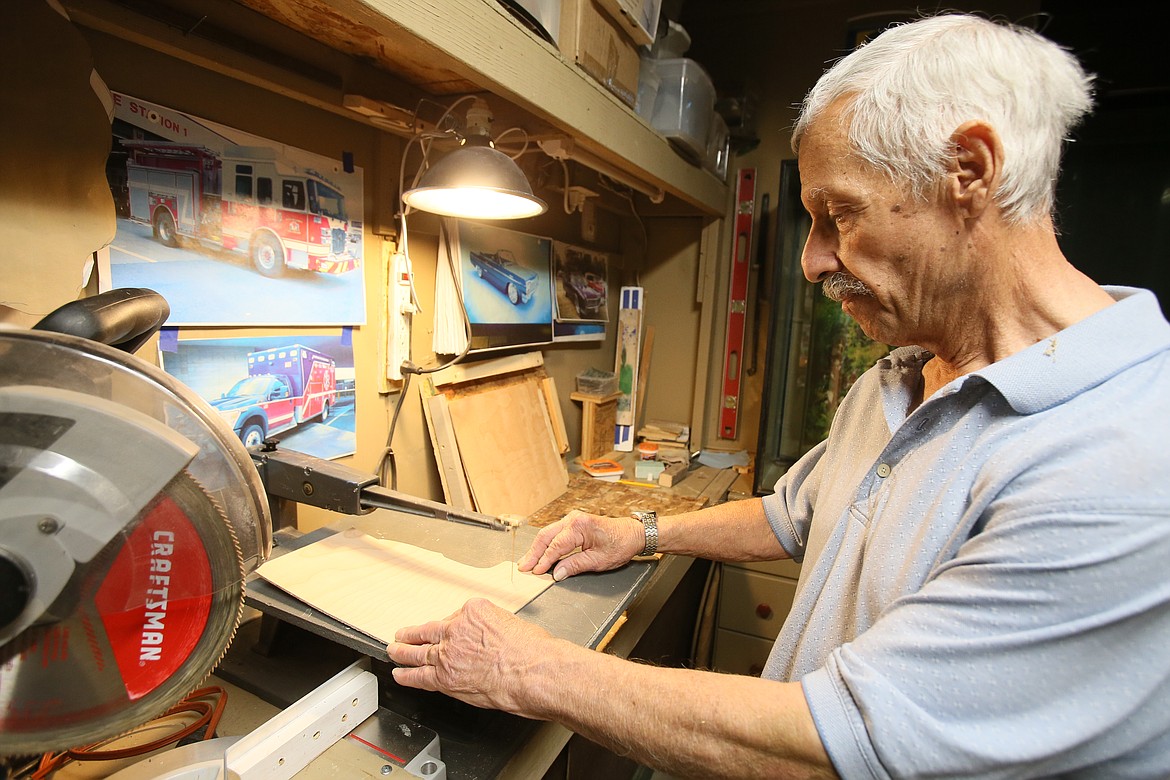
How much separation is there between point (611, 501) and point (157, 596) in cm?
142

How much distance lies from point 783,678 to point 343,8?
103 centimetres

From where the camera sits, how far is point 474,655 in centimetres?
67

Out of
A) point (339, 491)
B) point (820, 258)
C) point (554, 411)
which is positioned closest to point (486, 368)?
point (554, 411)

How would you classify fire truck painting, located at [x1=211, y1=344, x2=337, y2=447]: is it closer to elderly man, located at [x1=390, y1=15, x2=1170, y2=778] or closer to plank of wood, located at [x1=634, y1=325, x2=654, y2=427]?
elderly man, located at [x1=390, y1=15, x2=1170, y2=778]

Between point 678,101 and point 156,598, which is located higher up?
point 678,101

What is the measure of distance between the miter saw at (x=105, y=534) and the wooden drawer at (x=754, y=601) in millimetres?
1849

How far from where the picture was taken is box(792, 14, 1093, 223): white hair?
0.65m

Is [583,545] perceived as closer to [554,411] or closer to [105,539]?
[105,539]

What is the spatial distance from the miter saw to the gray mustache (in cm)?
75

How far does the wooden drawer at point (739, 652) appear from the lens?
2.08m

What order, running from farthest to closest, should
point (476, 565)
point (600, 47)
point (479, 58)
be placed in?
point (600, 47)
point (476, 565)
point (479, 58)

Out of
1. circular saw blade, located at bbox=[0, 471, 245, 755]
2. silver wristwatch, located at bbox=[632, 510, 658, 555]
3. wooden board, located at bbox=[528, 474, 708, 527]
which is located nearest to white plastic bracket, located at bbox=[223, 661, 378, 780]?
circular saw blade, located at bbox=[0, 471, 245, 755]

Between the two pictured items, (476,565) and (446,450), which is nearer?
(476,565)

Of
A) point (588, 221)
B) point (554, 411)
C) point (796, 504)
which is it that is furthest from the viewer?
point (588, 221)
